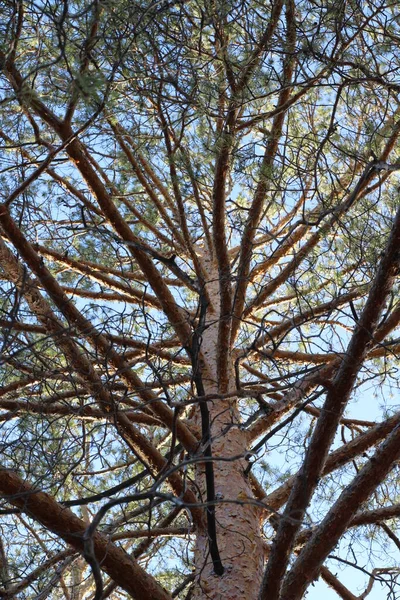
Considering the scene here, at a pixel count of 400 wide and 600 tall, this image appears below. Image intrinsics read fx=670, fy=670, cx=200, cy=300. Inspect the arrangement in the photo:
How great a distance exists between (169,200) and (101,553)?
2626 mm

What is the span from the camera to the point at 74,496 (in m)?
4.20

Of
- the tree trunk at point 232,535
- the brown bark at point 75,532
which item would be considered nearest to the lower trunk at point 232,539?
the tree trunk at point 232,535

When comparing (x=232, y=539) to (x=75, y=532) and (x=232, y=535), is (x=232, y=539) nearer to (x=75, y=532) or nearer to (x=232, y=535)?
(x=232, y=535)

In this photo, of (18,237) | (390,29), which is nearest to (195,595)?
(18,237)

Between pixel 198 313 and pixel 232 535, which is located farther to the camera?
pixel 198 313

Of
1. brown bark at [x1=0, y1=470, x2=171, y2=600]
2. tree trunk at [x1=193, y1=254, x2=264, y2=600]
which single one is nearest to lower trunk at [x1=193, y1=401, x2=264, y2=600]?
tree trunk at [x1=193, y1=254, x2=264, y2=600]

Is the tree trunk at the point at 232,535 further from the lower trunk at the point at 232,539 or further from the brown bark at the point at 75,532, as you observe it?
the brown bark at the point at 75,532

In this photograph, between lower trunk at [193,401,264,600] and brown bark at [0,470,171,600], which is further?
lower trunk at [193,401,264,600]

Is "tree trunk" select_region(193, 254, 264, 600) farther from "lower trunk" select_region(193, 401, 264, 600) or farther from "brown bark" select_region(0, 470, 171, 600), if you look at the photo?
"brown bark" select_region(0, 470, 171, 600)

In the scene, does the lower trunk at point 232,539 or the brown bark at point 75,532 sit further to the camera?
the lower trunk at point 232,539

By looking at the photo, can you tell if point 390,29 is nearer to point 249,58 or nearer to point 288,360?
point 249,58

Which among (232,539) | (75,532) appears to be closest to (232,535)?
(232,539)

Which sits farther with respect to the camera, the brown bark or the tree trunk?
the tree trunk

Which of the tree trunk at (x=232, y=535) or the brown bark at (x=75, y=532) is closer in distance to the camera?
the brown bark at (x=75, y=532)
